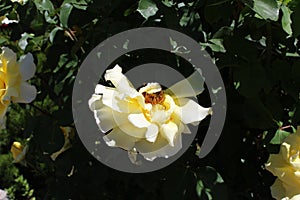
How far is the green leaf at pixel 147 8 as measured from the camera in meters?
1.21

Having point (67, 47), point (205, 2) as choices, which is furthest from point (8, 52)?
point (205, 2)

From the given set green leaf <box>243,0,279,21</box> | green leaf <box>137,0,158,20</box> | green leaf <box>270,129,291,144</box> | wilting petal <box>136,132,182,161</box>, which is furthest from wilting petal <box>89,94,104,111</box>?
green leaf <box>270,129,291,144</box>

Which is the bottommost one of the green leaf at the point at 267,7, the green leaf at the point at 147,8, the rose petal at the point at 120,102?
the rose petal at the point at 120,102

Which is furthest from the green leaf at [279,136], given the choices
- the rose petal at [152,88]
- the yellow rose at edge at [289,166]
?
the rose petal at [152,88]

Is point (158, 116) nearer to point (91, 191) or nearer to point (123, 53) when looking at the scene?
point (123, 53)

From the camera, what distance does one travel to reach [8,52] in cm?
139

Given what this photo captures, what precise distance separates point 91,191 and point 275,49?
68 cm

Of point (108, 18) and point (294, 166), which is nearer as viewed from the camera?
point (294, 166)

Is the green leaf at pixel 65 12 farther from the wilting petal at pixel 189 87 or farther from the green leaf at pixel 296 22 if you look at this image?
the green leaf at pixel 296 22

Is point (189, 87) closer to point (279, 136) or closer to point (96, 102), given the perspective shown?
point (96, 102)

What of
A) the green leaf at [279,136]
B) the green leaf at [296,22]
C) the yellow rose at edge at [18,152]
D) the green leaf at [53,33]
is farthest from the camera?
the yellow rose at edge at [18,152]

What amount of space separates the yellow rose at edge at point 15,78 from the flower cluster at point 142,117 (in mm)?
329

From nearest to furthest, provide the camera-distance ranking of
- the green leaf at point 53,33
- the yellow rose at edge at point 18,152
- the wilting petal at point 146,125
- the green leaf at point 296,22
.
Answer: the wilting petal at point 146,125 → the green leaf at point 296,22 → the green leaf at point 53,33 → the yellow rose at edge at point 18,152

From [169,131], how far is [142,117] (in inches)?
2.1
